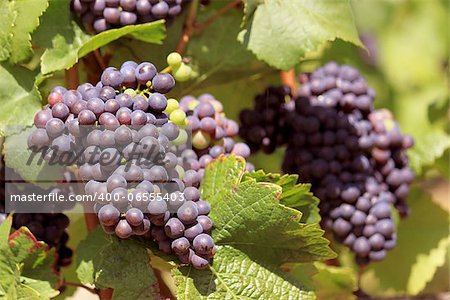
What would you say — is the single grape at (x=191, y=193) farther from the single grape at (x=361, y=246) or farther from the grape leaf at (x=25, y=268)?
the single grape at (x=361, y=246)

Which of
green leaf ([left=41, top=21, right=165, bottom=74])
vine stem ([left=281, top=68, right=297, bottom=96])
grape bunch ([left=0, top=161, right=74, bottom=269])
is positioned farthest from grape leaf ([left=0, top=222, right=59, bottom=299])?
vine stem ([left=281, top=68, right=297, bottom=96])

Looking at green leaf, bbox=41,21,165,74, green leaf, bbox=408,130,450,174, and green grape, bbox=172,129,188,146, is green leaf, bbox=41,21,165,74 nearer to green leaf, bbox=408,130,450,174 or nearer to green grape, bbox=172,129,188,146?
green grape, bbox=172,129,188,146

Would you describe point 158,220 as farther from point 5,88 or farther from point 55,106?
point 5,88

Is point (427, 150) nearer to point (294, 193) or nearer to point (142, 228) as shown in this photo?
point (294, 193)

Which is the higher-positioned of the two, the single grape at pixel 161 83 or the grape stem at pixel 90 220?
the single grape at pixel 161 83

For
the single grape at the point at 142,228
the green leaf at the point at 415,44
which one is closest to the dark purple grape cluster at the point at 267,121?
the single grape at the point at 142,228

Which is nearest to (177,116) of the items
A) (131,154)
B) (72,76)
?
(131,154)
